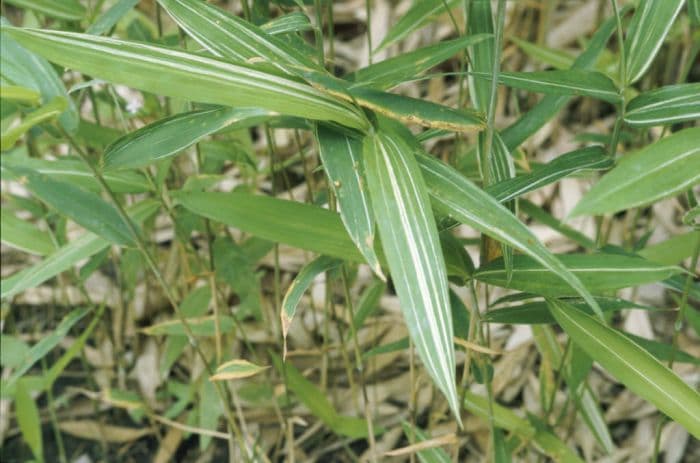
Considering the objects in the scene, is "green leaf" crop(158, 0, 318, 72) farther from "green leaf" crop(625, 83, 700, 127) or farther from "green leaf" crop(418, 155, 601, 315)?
"green leaf" crop(625, 83, 700, 127)

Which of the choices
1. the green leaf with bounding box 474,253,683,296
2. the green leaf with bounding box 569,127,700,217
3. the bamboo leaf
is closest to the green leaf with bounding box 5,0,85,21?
the bamboo leaf

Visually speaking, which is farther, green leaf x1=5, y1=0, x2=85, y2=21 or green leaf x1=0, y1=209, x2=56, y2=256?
green leaf x1=0, y1=209, x2=56, y2=256

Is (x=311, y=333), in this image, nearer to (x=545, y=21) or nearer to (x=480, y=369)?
(x=480, y=369)

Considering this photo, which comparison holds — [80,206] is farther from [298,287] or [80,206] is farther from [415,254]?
[415,254]

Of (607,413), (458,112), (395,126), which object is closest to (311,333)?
(607,413)

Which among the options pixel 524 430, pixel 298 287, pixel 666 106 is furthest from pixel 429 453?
pixel 666 106
